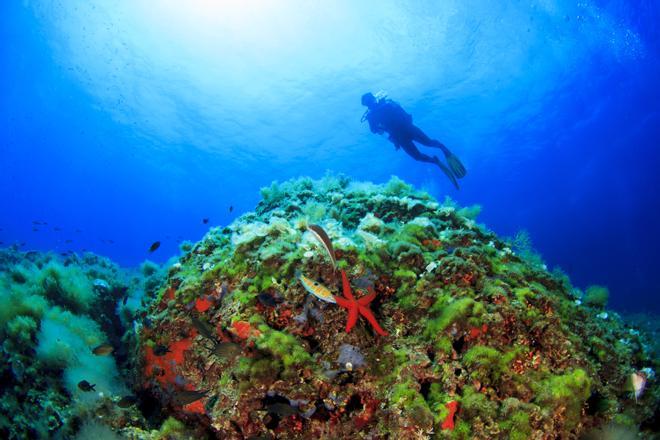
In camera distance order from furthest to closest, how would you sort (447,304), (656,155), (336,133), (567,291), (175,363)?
(656,155)
(336,133)
(567,291)
(175,363)
(447,304)

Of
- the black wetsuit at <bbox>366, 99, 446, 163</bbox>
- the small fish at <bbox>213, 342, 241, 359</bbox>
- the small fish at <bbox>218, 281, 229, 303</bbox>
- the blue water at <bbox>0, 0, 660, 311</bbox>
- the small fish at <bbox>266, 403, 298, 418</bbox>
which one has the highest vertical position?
the blue water at <bbox>0, 0, 660, 311</bbox>

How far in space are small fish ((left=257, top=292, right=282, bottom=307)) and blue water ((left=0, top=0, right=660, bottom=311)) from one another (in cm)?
3259

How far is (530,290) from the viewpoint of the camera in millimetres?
3922

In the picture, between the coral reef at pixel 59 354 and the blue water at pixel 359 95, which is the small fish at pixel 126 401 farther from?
the blue water at pixel 359 95

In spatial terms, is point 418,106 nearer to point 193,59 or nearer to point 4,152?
point 193,59

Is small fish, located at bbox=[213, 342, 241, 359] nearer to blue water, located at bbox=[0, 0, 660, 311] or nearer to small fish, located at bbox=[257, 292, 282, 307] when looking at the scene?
small fish, located at bbox=[257, 292, 282, 307]

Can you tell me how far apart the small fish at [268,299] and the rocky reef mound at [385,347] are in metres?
0.02

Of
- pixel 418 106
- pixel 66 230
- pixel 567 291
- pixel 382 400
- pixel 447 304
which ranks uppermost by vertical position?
pixel 66 230

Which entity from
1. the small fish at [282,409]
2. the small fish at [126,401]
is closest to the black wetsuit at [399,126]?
the small fish at [282,409]

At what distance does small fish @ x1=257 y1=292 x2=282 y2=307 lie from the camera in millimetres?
4074

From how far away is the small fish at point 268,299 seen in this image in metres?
4.07

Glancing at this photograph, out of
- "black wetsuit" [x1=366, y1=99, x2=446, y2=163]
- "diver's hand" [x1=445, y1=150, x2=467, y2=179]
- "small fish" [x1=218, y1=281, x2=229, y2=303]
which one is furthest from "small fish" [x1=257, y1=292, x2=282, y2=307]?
"black wetsuit" [x1=366, y1=99, x2=446, y2=163]

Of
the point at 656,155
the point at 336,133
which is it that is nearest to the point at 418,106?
the point at 336,133

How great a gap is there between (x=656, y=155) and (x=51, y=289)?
3122 inches
